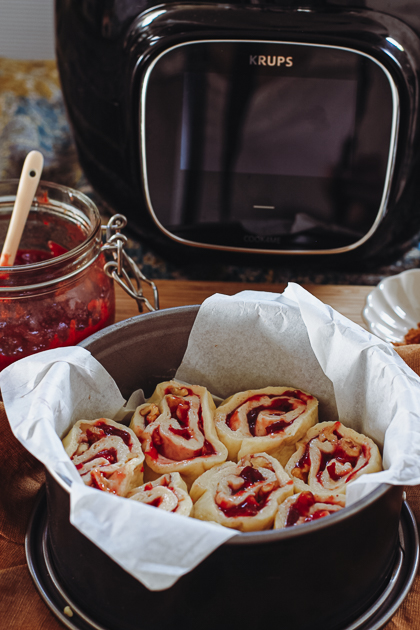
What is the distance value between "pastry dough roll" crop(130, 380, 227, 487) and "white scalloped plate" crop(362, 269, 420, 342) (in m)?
0.41

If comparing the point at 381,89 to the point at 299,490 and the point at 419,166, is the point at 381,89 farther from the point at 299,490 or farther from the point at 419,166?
the point at 299,490

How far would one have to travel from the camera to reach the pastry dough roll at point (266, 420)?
2.82ft

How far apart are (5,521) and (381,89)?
895 mm

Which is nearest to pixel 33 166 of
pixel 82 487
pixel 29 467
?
pixel 29 467

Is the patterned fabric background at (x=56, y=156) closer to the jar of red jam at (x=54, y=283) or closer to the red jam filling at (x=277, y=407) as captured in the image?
the jar of red jam at (x=54, y=283)

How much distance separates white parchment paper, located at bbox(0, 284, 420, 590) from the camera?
577mm

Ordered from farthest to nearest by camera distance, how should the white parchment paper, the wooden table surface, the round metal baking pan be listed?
the wooden table surface, the round metal baking pan, the white parchment paper

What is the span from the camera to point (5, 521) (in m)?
0.83

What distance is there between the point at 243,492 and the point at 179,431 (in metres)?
0.15

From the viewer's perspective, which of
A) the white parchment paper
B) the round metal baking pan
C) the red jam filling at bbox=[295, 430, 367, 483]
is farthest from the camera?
the red jam filling at bbox=[295, 430, 367, 483]

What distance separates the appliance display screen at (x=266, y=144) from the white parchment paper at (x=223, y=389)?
296 mm

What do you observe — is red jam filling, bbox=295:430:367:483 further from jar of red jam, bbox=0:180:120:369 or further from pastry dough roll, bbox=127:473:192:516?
jar of red jam, bbox=0:180:120:369

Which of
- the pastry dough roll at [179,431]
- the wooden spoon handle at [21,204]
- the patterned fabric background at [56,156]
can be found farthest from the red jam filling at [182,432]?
the patterned fabric background at [56,156]

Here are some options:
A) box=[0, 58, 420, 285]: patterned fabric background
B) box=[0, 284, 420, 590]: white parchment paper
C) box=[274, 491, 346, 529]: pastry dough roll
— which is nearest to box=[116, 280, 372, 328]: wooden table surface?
box=[0, 58, 420, 285]: patterned fabric background
